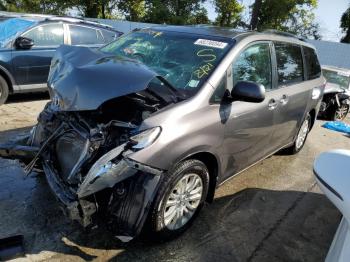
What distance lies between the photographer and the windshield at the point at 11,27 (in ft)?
23.3

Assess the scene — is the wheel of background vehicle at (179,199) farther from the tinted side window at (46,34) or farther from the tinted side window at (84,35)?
the tinted side window at (84,35)

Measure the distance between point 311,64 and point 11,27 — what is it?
5.51 m

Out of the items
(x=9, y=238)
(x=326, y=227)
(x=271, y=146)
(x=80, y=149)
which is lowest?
(x=326, y=227)

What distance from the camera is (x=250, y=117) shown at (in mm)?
3881

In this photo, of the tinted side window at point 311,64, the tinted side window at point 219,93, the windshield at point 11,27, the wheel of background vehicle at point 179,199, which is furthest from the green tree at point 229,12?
the wheel of background vehicle at point 179,199

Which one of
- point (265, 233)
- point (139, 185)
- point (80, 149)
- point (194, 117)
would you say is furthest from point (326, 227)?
point (80, 149)

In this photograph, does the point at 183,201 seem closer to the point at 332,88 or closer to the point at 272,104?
the point at 272,104

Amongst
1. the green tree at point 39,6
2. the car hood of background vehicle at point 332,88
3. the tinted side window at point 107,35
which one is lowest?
the car hood of background vehicle at point 332,88

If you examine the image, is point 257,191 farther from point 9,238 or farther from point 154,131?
point 9,238

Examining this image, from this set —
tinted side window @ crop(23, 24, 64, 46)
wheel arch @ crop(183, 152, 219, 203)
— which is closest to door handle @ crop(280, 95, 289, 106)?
wheel arch @ crop(183, 152, 219, 203)

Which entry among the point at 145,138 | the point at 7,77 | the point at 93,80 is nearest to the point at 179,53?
the point at 93,80

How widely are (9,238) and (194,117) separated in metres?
1.79

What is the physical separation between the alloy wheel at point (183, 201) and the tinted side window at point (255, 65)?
105cm

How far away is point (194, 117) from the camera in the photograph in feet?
10.5
